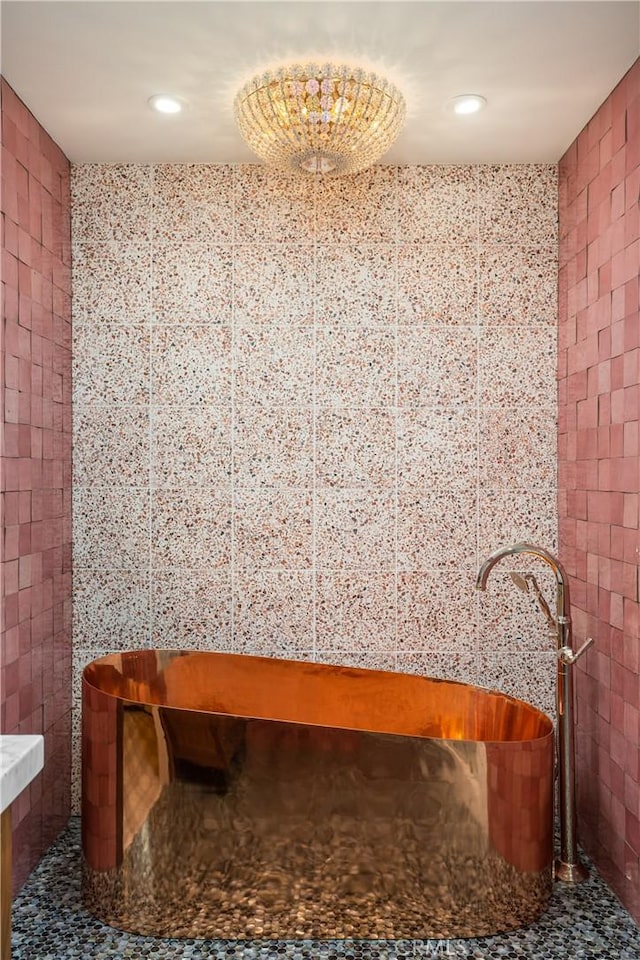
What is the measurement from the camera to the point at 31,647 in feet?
8.79

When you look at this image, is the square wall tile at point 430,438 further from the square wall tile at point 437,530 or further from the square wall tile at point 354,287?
the square wall tile at point 354,287

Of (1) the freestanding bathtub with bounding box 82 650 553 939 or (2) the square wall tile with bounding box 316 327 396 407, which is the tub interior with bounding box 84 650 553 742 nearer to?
(1) the freestanding bathtub with bounding box 82 650 553 939

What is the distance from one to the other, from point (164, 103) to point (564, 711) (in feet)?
8.46

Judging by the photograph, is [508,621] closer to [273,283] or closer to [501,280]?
[501,280]

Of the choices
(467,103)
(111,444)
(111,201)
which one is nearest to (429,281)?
(467,103)

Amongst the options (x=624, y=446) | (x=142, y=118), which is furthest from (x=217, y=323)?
(x=624, y=446)

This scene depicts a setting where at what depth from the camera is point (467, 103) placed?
101 inches

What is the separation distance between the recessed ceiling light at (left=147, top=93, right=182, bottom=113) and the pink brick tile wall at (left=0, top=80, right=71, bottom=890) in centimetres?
47

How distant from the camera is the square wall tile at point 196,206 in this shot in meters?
3.08

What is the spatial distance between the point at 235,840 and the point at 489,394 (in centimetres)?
195

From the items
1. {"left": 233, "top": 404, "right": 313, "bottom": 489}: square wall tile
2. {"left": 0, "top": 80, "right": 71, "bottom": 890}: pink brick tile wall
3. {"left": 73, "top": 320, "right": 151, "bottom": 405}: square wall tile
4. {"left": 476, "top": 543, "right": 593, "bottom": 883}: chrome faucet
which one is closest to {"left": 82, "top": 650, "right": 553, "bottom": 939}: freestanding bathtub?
{"left": 476, "top": 543, "right": 593, "bottom": 883}: chrome faucet

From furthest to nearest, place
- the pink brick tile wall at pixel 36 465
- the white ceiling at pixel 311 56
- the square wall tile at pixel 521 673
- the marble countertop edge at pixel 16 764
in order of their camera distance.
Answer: the square wall tile at pixel 521 673 < the pink brick tile wall at pixel 36 465 < the white ceiling at pixel 311 56 < the marble countertop edge at pixel 16 764


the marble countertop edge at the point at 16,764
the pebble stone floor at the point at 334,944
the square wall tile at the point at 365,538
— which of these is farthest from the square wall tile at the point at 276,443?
the marble countertop edge at the point at 16,764

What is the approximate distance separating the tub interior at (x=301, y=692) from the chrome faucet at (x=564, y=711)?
0.26 m
